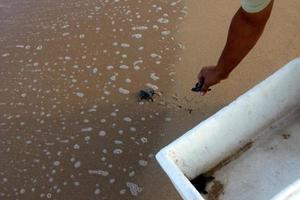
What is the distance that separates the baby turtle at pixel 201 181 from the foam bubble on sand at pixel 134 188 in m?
0.36

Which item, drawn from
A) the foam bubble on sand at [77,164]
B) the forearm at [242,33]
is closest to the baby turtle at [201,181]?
the forearm at [242,33]

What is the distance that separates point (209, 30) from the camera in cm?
244

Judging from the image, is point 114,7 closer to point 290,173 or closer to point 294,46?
point 294,46

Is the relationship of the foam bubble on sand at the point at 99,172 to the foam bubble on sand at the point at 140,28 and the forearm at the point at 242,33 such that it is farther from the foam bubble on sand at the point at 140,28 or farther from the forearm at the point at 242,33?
the foam bubble on sand at the point at 140,28

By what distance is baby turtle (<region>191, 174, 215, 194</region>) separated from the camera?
157cm

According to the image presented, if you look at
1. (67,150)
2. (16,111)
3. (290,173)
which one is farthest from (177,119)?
(16,111)

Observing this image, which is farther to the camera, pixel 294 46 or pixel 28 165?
pixel 294 46

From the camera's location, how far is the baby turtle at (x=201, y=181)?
157cm

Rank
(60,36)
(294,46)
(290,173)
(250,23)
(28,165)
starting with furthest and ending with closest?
(60,36), (294,46), (28,165), (290,173), (250,23)

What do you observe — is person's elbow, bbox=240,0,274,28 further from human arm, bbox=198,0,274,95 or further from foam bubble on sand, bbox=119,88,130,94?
foam bubble on sand, bbox=119,88,130,94

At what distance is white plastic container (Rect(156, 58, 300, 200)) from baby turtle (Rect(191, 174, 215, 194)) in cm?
2

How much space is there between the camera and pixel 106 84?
2.29 meters

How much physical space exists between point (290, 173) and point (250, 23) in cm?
54

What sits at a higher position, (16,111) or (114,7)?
(114,7)
